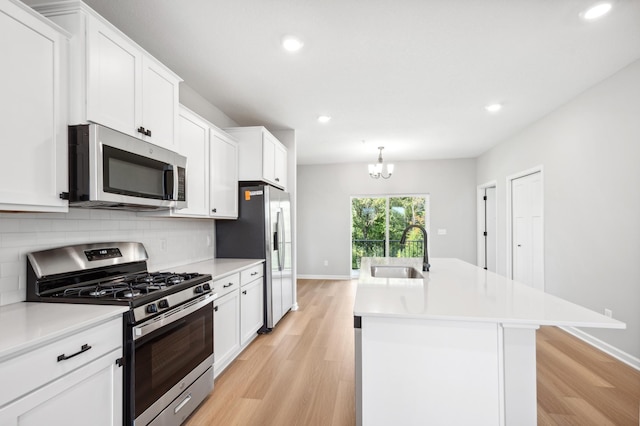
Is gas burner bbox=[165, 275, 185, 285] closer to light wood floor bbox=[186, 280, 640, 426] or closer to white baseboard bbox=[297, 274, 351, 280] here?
light wood floor bbox=[186, 280, 640, 426]

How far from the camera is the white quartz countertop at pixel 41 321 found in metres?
1.07

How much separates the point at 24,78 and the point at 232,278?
1.89 metres

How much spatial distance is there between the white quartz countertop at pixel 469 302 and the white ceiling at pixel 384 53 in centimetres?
172

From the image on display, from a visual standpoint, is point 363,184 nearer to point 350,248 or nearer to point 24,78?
point 350,248

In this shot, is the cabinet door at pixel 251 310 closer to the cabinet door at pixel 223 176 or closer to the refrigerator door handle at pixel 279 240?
the refrigerator door handle at pixel 279 240

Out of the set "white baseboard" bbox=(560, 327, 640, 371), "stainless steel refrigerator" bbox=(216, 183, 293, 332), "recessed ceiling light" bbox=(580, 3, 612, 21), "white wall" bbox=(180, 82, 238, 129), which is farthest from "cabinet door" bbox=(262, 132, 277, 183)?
"white baseboard" bbox=(560, 327, 640, 371)

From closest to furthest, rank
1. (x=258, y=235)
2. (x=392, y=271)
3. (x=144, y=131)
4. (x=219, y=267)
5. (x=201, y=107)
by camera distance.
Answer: (x=144, y=131), (x=392, y=271), (x=219, y=267), (x=201, y=107), (x=258, y=235)

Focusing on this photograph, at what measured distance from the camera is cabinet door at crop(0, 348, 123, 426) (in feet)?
3.49

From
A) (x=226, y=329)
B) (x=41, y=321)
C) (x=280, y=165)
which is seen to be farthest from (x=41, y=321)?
(x=280, y=165)

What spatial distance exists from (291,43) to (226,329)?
7.65 feet

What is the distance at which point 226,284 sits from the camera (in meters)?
2.62

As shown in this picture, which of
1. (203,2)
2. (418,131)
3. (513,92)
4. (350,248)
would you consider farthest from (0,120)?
(350,248)

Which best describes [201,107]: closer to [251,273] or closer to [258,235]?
[258,235]

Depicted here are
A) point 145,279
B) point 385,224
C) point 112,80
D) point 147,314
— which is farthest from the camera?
point 385,224
